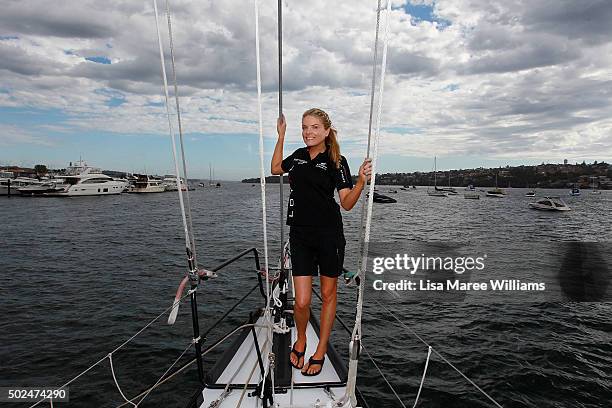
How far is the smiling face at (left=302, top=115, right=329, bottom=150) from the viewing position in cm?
321

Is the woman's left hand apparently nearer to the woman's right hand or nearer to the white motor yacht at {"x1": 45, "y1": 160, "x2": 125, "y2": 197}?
the woman's right hand

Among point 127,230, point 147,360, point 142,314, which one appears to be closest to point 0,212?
point 127,230

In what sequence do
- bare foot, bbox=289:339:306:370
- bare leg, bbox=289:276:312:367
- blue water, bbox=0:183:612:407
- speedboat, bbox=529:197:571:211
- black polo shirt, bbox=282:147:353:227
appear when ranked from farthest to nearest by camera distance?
speedboat, bbox=529:197:571:211
blue water, bbox=0:183:612:407
bare foot, bbox=289:339:306:370
bare leg, bbox=289:276:312:367
black polo shirt, bbox=282:147:353:227

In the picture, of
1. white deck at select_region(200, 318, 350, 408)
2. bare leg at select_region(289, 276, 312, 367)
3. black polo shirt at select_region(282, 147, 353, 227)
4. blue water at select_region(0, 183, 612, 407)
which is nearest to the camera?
white deck at select_region(200, 318, 350, 408)

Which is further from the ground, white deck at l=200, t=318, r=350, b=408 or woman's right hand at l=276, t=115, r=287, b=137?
woman's right hand at l=276, t=115, r=287, b=137

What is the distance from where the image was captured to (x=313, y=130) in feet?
10.6

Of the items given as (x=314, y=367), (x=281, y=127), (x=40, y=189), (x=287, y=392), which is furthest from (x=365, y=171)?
(x=40, y=189)

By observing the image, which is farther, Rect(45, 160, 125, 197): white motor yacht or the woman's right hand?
Rect(45, 160, 125, 197): white motor yacht

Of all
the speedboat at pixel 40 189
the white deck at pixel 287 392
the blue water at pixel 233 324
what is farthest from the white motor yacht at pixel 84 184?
the white deck at pixel 287 392

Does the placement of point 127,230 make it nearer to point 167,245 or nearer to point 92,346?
point 167,245

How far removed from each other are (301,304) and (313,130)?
5.23 feet

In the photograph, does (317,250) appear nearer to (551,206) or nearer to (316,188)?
(316,188)

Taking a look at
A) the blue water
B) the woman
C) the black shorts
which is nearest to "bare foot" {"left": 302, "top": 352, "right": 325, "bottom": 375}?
the woman

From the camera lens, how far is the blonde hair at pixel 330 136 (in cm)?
322
